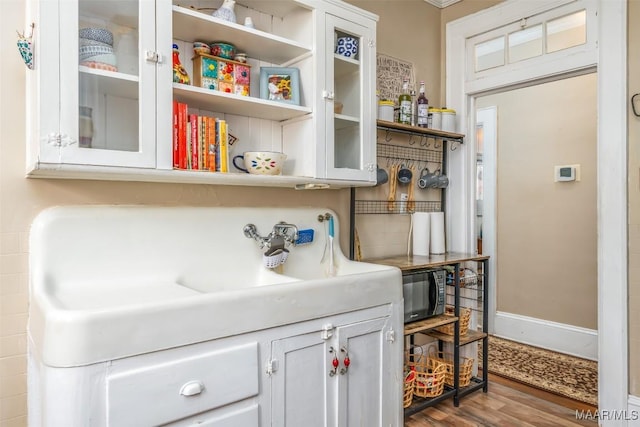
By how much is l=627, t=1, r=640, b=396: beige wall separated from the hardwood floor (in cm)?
43

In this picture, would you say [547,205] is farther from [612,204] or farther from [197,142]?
[197,142]

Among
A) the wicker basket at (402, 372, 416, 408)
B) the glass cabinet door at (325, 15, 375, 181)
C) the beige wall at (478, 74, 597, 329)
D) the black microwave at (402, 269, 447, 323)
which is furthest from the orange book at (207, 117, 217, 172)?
the beige wall at (478, 74, 597, 329)

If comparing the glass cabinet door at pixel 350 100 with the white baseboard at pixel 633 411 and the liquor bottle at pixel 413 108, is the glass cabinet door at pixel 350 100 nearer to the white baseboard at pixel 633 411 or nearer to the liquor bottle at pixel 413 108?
the liquor bottle at pixel 413 108

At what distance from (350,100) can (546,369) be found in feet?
7.95

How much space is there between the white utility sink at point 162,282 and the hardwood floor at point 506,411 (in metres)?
0.94

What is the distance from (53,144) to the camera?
1.23 m

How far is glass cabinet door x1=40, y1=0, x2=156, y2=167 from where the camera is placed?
4.11ft

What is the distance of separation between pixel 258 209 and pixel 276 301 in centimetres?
63

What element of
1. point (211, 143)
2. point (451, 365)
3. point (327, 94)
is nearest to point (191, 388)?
point (211, 143)

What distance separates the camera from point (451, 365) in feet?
8.37

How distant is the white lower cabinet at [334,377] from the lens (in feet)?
4.79

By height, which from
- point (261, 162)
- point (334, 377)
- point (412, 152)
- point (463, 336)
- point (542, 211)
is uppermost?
point (412, 152)

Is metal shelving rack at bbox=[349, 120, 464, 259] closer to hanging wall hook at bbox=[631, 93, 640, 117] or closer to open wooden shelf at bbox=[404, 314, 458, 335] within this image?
open wooden shelf at bbox=[404, 314, 458, 335]

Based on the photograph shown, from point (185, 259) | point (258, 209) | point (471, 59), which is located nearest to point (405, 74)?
point (471, 59)
